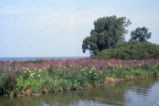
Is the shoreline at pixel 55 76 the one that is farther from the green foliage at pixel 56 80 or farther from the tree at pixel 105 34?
the tree at pixel 105 34

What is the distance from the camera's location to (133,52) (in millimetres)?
38500

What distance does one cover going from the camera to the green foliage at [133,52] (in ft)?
127

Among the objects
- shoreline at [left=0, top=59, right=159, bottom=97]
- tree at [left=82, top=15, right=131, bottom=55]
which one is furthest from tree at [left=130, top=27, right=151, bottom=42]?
shoreline at [left=0, top=59, right=159, bottom=97]

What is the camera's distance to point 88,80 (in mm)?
18875

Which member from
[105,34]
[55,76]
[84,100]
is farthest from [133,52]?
[84,100]

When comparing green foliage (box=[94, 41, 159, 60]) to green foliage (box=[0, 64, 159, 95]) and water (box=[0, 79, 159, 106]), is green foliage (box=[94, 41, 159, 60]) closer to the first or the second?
green foliage (box=[0, 64, 159, 95])

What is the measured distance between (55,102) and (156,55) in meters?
28.8

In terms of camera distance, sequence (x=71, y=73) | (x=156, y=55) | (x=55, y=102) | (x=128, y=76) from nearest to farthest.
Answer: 1. (x=55, y=102)
2. (x=71, y=73)
3. (x=128, y=76)
4. (x=156, y=55)

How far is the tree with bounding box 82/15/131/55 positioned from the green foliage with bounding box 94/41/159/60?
868 centimetres

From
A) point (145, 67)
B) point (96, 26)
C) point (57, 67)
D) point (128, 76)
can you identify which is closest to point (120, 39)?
point (96, 26)

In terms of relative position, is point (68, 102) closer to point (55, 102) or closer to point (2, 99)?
point (55, 102)

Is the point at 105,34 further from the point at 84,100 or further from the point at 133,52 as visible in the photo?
the point at 84,100

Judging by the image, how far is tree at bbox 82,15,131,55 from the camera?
4838 centimetres

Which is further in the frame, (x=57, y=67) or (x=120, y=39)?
(x=120, y=39)
